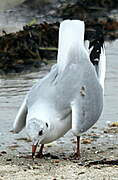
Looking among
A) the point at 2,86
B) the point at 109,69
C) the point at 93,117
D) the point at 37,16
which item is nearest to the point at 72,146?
the point at 93,117

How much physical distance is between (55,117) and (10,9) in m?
12.4

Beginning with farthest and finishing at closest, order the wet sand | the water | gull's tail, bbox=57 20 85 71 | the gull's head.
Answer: the water → gull's tail, bbox=57 20 85 71 → the gull's head → the wet sand

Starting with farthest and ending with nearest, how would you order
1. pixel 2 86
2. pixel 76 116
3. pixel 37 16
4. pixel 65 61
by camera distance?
1. pixel 37 16
2. pixel 2 86
3. pixel 65 61
4. pixel 76 116

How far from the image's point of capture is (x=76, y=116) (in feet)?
22.6

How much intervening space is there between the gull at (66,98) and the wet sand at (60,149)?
0.23m

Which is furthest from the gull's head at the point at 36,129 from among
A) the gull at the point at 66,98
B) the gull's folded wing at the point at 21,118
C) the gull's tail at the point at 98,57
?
the gull's tail at the point at 98,57

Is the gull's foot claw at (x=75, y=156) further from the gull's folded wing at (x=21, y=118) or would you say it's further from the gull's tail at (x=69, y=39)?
the gull's tail at (x=69, y=39)

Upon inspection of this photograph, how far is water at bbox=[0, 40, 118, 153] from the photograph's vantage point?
8.05 metres

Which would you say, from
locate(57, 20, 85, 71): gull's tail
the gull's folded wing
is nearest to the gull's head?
the gull's folded wing

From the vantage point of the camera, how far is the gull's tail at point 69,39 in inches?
292

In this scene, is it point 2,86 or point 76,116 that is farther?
point 2,86

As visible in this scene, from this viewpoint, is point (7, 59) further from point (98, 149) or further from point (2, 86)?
point (98, 149)

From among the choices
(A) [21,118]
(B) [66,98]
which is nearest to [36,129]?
(B) [66,98]

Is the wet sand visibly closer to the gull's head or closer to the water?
the water
